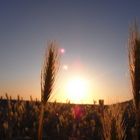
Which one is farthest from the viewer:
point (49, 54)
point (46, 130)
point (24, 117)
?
point (24, 117)

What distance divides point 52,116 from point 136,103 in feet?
28.6

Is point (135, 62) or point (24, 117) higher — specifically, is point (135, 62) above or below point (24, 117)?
above

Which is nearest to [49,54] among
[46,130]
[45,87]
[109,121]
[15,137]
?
[45,87]

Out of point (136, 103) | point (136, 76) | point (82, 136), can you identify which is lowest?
point (82, 136)

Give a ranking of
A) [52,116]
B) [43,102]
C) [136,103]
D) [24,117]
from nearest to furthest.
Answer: [136,103], [43,102], [24,117], [52,116]

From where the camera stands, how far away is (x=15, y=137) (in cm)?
1086

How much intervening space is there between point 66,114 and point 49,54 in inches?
332

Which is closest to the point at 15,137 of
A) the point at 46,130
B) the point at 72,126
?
the point at 46,130

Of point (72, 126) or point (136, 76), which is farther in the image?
point (72, 126)

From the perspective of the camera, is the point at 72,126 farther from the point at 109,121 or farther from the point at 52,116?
the point at 109,121

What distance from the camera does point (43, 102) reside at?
→ 648cm

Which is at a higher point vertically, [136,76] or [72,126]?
[136,76]

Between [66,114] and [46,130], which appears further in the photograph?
[66,114]

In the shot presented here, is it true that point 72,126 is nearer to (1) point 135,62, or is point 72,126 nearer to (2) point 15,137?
(2) point 15,137
